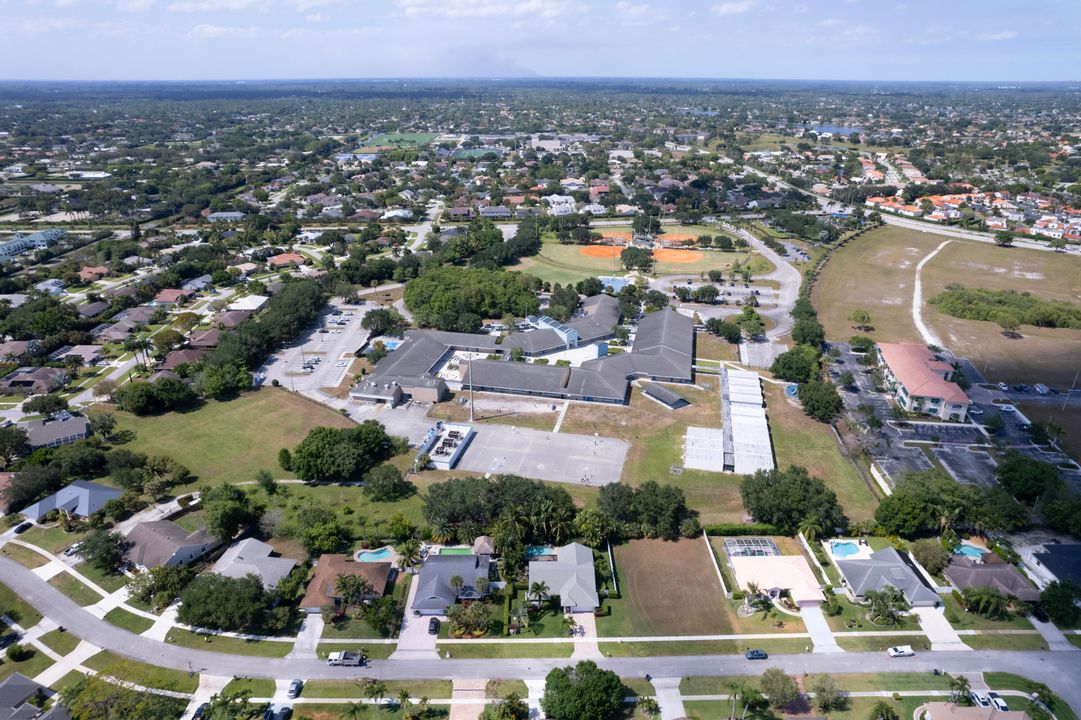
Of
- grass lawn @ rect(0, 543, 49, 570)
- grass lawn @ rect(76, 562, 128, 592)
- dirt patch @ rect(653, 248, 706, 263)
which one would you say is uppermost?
dirt patch @ rect(653, 248, 706, 263)

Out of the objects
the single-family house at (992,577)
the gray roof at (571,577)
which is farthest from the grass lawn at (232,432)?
the single-family house at (992,577)

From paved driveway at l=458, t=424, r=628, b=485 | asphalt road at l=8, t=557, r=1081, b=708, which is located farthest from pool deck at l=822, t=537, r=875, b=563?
paved driveway at l=458, t=424, r=628, b=485

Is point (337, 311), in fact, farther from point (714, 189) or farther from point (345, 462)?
point (714, 189)

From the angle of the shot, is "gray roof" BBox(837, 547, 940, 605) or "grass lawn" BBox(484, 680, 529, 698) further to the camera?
"gray roof" BBox(837, 547, 940, 605)

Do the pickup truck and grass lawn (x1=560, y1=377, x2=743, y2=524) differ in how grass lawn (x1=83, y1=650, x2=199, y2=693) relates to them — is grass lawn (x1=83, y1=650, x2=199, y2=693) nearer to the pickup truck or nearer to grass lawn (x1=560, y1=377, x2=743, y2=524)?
the pickup truck

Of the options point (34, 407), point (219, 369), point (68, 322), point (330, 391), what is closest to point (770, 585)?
point (330, 391)

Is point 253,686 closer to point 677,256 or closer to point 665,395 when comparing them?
point 665,395

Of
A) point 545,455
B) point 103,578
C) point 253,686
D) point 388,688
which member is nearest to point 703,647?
point 388,688
